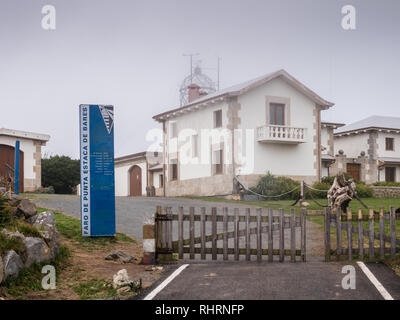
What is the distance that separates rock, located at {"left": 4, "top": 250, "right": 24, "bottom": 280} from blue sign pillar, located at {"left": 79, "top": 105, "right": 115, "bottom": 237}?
4437 millimetres

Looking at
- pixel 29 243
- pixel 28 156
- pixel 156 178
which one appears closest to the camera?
pixel 29 243

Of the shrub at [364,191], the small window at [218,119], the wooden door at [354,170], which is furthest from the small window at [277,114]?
the wooden door at [354,170]

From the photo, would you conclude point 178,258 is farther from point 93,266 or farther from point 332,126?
point 332,126

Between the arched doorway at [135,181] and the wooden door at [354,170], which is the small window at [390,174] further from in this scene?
the arched doorway at [135,181]

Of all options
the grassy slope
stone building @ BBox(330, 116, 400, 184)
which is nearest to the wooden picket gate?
the grassy slope

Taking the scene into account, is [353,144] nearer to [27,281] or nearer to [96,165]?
[96,165]

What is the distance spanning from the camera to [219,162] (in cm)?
3391

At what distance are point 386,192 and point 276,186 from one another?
7871 mm

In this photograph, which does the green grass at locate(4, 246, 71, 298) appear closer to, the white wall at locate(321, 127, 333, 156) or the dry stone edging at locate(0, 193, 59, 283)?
the dry stone edging at locate(0, 193, 59, 283)

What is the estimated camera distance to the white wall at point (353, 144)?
4509 cm

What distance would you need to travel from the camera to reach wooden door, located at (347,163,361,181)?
4250 cm

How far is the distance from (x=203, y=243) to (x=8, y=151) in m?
23.2

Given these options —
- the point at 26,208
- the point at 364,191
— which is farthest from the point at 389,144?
the point at 26,208
